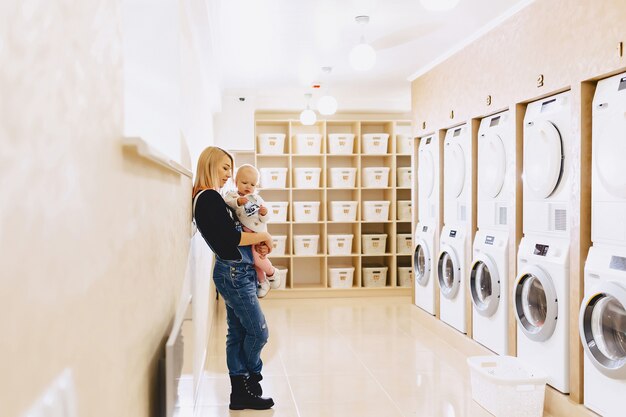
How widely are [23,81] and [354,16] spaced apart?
12.3 feet

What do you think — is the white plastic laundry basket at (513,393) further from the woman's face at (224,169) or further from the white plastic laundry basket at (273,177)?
the white plastic laundry basket at (273,177)

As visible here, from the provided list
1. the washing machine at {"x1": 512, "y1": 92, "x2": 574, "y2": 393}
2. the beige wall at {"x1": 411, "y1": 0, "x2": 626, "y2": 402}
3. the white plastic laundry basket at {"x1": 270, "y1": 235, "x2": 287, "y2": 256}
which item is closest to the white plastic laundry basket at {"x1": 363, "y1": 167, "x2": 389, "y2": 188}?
the white plastic laundry basket at {"x1": 270, "y1": 235, "x2": 287, "y2": 256}

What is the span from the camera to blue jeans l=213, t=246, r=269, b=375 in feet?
10.8

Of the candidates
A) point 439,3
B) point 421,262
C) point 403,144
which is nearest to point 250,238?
point 439,3

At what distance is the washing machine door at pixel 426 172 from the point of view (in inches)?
217

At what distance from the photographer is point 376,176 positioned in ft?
24.9

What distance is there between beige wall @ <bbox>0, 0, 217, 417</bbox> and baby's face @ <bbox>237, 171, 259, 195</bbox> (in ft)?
Result: 6.14

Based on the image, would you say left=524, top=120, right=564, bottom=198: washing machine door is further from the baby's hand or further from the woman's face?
the woman's face

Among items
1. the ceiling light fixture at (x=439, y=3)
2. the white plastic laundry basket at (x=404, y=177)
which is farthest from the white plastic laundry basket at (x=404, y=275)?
the ceiling light fixture at (x=439, y=3)

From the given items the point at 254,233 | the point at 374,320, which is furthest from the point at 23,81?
the point at 374,320

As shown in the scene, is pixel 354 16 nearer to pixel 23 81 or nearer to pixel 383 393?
pixel 383 393

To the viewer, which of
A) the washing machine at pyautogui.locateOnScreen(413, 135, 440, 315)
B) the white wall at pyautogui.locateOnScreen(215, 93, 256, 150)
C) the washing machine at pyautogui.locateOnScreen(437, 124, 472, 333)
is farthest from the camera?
the white wall at pyautogui.locateOnScreen(215, 93, 256, 150)

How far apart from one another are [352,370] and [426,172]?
87.9 inches

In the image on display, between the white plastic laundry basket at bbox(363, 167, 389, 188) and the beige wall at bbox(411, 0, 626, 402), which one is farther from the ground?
the beige wall at bbox(411, 0, 626, 402)
